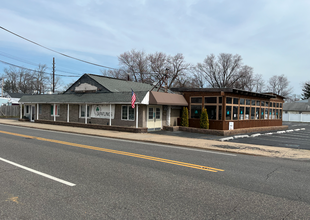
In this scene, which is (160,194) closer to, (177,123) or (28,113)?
(177,123)

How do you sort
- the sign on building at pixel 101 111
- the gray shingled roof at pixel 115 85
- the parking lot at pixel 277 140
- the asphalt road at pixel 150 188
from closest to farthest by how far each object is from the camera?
the asphalt road at pixel 150 188 → the parking lot at pixel 277 140 → the sign on building at pixel 101 111 → the gray shingled roof at pixel 115 85

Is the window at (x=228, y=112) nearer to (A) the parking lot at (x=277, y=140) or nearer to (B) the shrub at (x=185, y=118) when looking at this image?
(A) the parking lot at (x=277, y=140)

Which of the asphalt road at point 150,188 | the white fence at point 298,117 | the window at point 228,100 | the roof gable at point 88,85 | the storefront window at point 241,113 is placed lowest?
the asphalt road at point 150,188

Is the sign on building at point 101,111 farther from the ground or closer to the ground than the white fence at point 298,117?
farther from the ground

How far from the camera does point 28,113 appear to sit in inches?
1222

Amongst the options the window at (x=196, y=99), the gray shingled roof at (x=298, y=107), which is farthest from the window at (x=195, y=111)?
the gray shingled roof at (x=298, y=107)

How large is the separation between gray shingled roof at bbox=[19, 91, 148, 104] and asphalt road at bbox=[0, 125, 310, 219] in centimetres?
1139

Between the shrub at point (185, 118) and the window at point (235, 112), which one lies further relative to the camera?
the shrub at point (185, 118)

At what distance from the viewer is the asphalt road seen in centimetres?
422

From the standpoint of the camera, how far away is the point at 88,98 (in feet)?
77.4

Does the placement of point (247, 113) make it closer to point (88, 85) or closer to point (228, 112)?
point (228, 112)

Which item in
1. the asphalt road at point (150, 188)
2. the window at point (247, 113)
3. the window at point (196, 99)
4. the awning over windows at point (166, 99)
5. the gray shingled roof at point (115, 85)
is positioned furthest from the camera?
the gray shingled roof at point (115, 85)

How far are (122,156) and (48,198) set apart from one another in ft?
15.0

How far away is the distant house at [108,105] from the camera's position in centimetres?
1991
